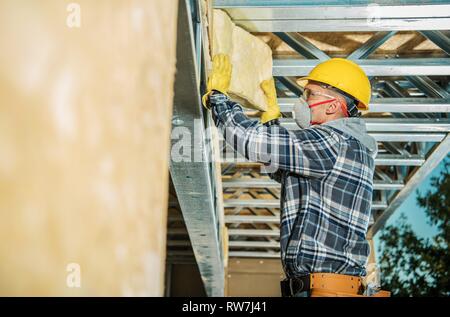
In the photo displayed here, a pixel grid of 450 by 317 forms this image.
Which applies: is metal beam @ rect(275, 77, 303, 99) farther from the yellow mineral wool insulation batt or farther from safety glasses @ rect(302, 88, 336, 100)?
safety glasses @ rect(302, 88, 336, 100)

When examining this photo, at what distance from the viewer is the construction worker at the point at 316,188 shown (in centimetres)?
237

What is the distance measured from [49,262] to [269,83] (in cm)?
315

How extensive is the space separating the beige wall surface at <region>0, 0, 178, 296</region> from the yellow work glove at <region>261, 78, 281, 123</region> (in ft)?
8.32

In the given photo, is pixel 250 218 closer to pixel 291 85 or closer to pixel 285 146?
pixel 291 85

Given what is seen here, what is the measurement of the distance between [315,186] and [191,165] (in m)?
1.22

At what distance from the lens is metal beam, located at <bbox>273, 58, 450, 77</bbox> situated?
3882 millimetres

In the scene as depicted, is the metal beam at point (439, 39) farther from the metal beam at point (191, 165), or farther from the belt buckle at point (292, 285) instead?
the belt buckle at point (292, 285)

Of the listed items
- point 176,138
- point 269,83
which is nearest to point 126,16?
point 176,138

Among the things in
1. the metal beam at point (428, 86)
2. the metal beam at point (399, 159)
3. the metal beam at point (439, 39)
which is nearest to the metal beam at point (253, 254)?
the metal beam at point (399, 159)

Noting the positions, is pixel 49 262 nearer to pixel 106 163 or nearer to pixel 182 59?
pixel 106 163

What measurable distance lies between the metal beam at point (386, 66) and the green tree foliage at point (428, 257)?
10219mm

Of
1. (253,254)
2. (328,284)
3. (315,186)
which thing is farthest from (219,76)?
(253,254)

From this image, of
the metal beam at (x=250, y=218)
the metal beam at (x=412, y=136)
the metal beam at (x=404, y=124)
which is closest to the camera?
the metal beam at (x=404, y=124)

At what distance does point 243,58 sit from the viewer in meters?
3.22
